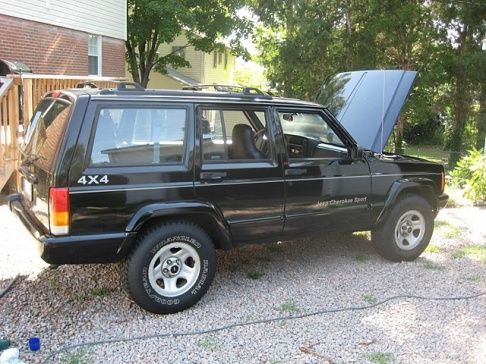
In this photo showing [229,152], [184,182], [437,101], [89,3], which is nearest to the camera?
[184,182]

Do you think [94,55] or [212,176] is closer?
[212,176]

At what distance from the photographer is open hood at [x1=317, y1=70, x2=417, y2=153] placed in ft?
19.2

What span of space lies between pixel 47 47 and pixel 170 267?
1076 centimetres

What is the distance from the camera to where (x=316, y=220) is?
5156mm

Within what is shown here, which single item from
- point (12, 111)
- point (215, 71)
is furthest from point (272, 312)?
point (215, 71)

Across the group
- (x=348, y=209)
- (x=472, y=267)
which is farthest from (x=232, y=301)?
(x=472, y=267)

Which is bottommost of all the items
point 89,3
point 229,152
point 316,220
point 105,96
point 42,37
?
point 316,220

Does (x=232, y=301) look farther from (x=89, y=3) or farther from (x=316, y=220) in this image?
(x=89, y=3)

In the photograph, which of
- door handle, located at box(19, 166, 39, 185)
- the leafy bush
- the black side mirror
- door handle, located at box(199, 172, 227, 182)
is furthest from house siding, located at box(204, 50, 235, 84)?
door handle, located at box(199, 172, 227, 182)

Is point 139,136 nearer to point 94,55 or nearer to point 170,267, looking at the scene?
point 170,267

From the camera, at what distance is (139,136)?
14.0 feet

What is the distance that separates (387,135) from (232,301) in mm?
2508

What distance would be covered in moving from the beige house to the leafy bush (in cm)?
1640

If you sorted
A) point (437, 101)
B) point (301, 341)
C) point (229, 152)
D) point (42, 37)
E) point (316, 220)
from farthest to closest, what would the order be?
point (437, 101) → point (42, 37) → point (316, 220) → point (229, 152) → point (301, 341)
